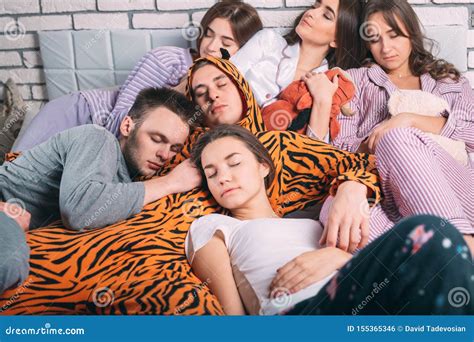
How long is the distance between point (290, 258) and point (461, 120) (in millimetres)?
582

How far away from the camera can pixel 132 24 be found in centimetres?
141

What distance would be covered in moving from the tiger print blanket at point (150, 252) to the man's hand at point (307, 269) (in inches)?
3.8

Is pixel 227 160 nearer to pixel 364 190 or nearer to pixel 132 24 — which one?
pixel 364 190

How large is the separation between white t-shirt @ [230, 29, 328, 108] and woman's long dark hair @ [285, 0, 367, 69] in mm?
41

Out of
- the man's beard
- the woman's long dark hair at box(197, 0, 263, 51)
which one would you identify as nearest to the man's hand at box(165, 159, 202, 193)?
the man's beard

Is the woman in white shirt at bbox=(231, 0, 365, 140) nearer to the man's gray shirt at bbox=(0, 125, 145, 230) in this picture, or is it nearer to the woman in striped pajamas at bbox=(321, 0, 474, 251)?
the woman in striped pajamas at bbox=(321, 0, 474, 251)

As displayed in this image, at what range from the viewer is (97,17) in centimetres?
141

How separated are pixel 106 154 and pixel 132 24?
56cm

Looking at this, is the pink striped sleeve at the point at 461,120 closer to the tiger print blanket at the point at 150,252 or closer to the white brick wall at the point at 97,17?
the white brick wall at the point at 97,17

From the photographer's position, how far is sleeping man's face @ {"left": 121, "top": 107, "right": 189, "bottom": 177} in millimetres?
1057
